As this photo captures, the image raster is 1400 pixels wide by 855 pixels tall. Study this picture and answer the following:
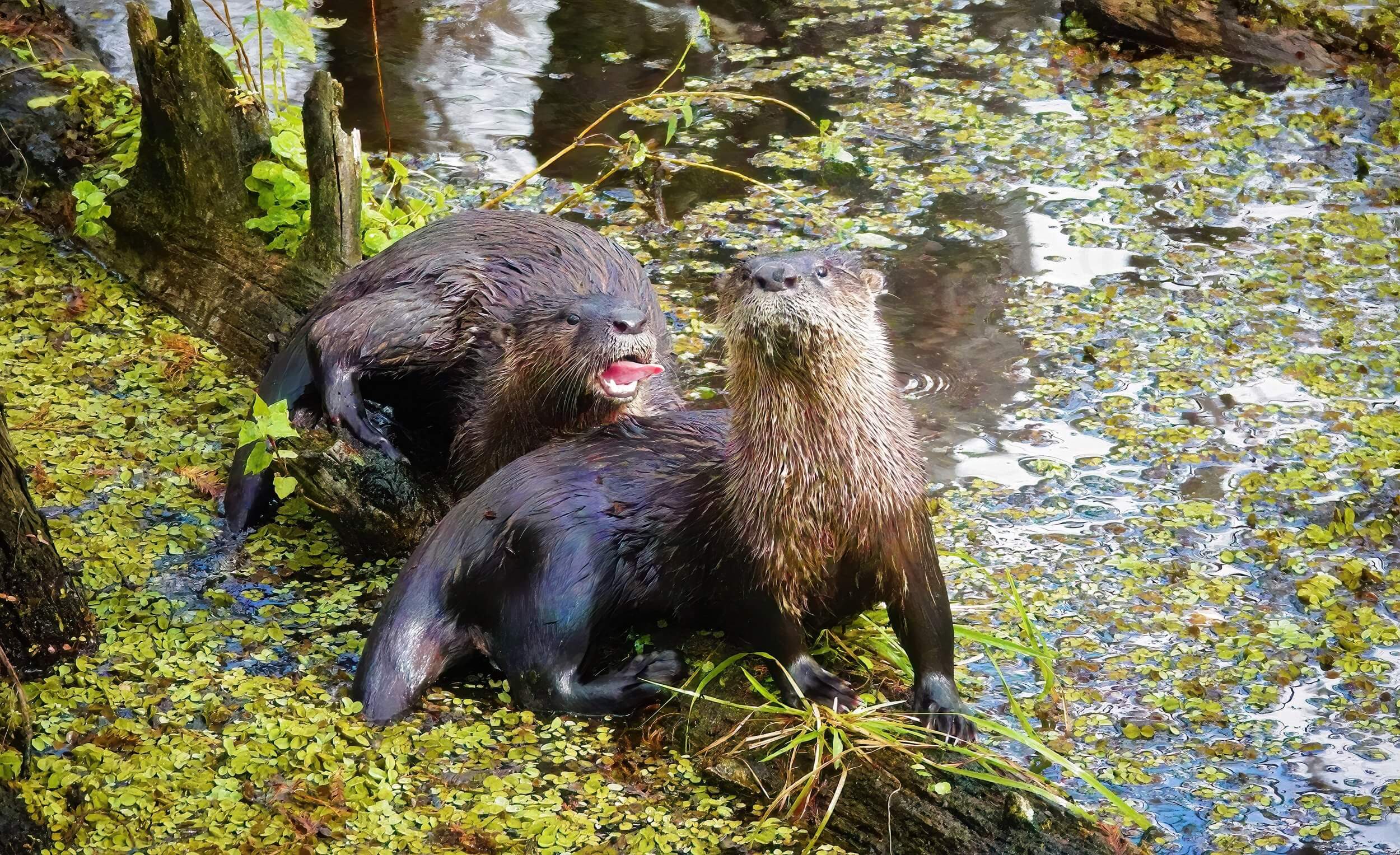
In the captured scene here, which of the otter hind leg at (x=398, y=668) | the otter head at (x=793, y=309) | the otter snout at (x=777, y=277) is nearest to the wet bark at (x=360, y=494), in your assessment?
the otter hind leg at (x=398, y=668)

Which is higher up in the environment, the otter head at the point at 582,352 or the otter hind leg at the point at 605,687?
the otter head at the point at 582,352

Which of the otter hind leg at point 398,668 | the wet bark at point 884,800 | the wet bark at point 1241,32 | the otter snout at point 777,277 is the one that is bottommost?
the wet bark at point 884,800

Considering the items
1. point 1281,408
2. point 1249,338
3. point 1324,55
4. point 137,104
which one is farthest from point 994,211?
point 137,104

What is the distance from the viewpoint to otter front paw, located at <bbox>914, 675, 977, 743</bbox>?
9.26 ft

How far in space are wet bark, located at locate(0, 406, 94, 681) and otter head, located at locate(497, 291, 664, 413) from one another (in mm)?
1150

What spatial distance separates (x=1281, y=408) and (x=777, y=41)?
3507 mm

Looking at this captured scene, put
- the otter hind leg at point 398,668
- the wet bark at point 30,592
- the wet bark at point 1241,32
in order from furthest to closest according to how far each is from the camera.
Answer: the wet bark at point 1241,32, the otter hind leg at point 398,668, the wet bark at point 30,592

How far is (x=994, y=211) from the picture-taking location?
18.3ft

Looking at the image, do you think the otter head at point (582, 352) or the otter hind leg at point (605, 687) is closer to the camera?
the otter hind leg at point (605, 687)

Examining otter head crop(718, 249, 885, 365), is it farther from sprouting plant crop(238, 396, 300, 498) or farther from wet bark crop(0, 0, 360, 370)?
wet bark crop(0, 0, 360, 370)

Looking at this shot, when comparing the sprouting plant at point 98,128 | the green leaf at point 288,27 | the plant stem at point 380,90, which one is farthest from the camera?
the plant stem at point 380,90

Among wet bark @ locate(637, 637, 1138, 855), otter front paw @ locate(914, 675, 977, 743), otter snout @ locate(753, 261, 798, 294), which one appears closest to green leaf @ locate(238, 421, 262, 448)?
wet bark @ locate(637, 637, 1138, 855)

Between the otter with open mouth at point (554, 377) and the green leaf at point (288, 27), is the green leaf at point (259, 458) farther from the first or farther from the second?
the green leaf at point (288, 27)

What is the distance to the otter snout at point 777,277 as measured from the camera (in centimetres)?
272
